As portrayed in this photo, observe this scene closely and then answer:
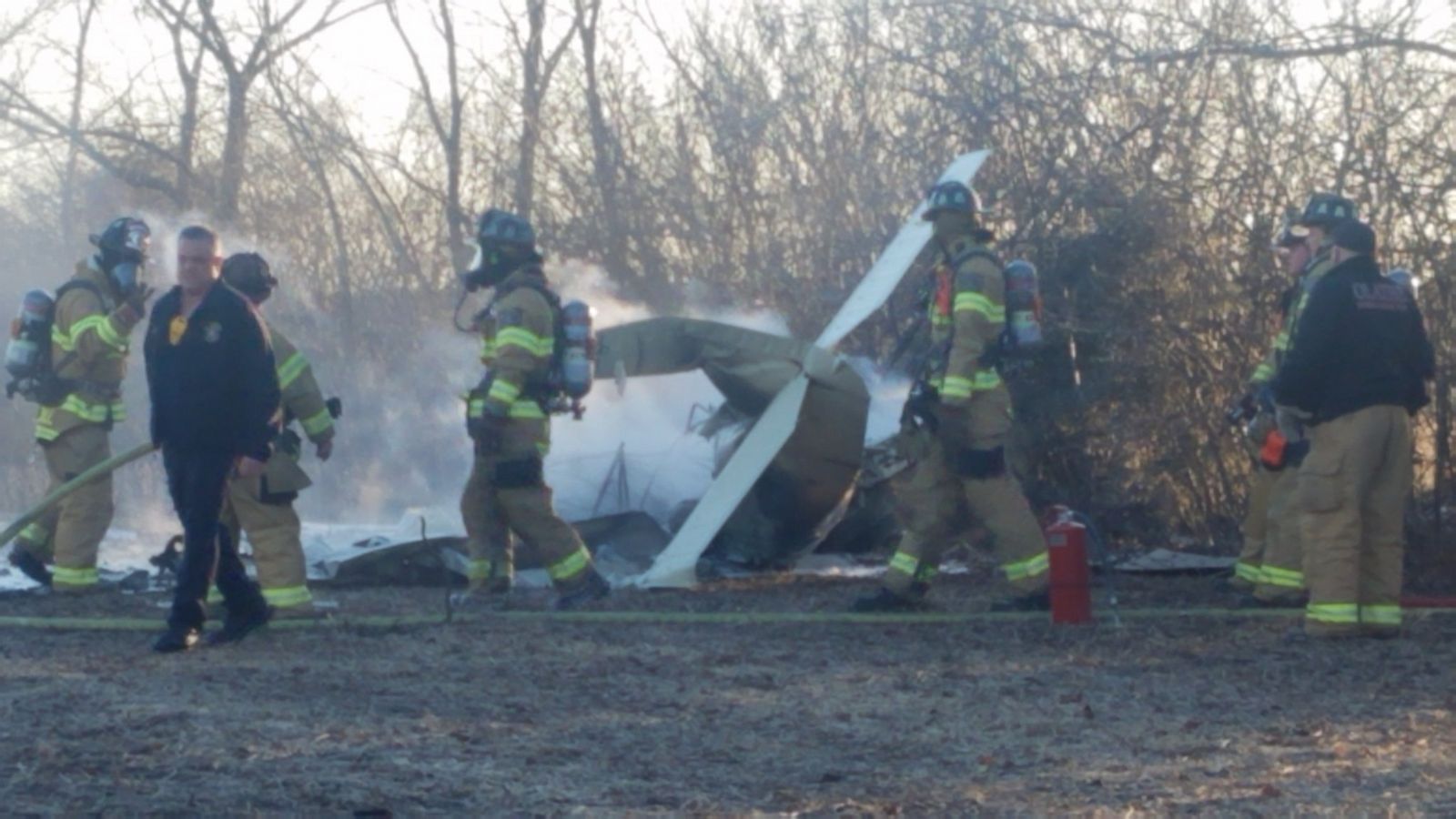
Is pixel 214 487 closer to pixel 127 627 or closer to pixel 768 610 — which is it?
pixel 127 627

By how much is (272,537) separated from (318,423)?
527 mm

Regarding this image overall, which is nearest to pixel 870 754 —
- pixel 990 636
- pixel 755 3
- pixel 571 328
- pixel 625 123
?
pixel 990 636

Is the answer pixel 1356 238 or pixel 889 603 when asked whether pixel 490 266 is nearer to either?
pixel 889 603

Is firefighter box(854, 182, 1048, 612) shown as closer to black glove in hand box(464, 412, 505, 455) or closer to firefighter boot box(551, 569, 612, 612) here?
firefighter boot box(551, 569, 612, 612)

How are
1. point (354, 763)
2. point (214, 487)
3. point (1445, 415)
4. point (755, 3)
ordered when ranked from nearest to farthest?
1. point (354, 763)
2. point (214, 487)
3. point (1445, 415)
4. point (755, 3)

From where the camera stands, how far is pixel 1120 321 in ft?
33.2

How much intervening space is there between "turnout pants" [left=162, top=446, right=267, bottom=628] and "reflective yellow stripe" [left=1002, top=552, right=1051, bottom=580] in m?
3.28

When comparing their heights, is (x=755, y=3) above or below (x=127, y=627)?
above

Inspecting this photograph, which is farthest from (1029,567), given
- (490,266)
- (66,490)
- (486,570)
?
(66,490)

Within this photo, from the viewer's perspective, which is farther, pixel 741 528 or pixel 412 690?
pixel 741 528

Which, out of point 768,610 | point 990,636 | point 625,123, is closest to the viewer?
point 990,636

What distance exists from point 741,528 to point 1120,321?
7.97 ft

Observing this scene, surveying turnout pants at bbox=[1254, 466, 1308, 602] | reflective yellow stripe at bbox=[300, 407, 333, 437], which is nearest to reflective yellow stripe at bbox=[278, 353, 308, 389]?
reflective yellow stripe at bbox=[300, 407, 333, 437]

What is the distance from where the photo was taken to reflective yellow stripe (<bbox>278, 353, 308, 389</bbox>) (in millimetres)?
7605
